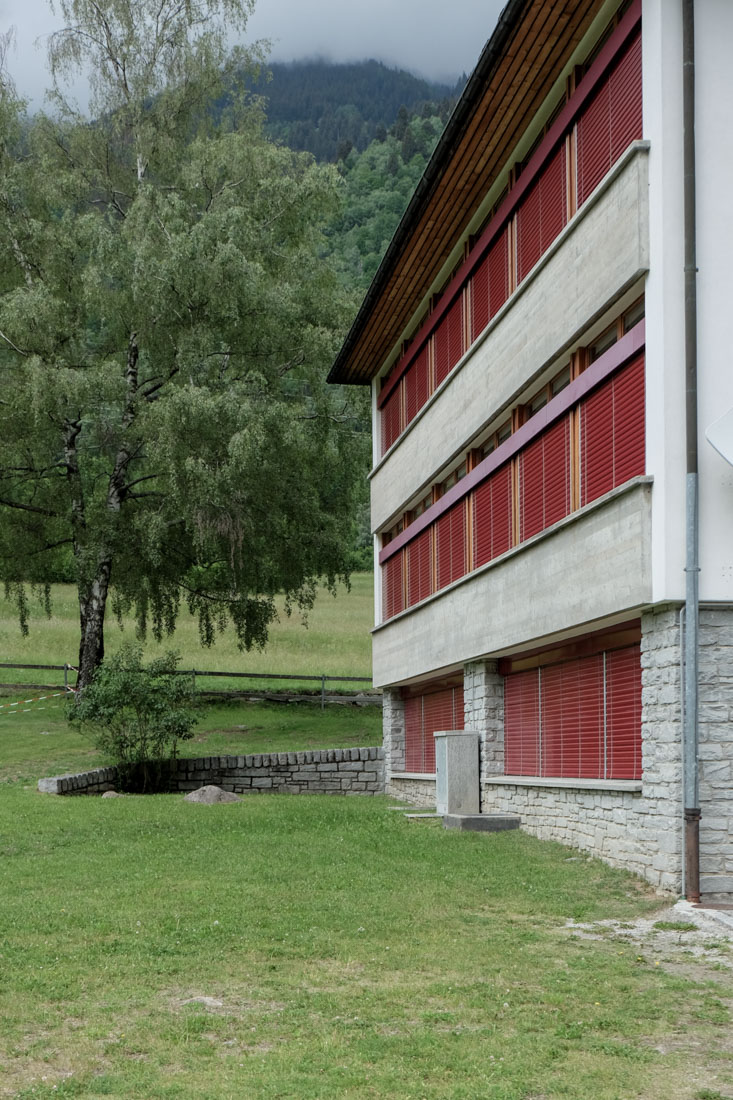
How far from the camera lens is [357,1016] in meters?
7.32

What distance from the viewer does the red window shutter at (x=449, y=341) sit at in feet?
71.1

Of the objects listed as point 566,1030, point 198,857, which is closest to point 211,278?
point 198,857

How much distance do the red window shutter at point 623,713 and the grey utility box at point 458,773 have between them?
16.6 ft

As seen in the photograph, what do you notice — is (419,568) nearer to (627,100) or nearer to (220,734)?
(220,734)

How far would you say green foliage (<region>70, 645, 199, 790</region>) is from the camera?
24938 mm

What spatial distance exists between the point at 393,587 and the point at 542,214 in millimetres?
13223

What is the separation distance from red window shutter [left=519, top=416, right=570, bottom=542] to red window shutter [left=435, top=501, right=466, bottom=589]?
3782 millimetres

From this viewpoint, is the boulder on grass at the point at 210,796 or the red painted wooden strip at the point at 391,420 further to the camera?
the red painted wooden strip at the point at 391,420

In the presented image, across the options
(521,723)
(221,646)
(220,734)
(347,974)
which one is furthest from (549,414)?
(221,646)

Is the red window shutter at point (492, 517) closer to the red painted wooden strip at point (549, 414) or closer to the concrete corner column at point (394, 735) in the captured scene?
the red painted wooden strip at point (549, 414)

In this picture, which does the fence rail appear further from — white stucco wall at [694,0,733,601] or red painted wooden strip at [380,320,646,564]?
white stucco wall at [694,0,733,601]

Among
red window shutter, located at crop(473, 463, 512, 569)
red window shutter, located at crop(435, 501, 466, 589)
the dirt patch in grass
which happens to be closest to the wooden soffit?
red window shutter, located at crop(473, 463, 512, 569)

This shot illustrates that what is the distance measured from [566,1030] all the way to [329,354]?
27263 mm

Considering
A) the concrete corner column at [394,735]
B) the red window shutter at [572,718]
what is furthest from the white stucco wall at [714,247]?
the concrete corner column at [394,735]
